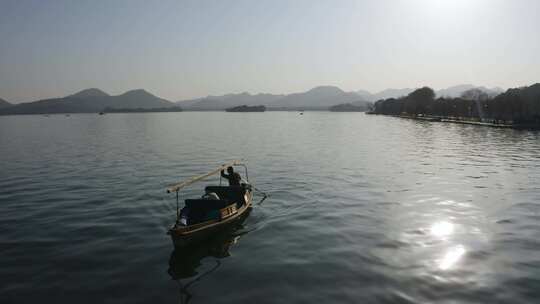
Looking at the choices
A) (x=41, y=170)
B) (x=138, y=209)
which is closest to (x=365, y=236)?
(x=138, y=209)

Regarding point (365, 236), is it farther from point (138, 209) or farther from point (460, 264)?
point (138, 209)

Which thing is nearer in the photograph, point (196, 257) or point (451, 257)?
point (451, 257)

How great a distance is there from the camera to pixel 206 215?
24.0 metres

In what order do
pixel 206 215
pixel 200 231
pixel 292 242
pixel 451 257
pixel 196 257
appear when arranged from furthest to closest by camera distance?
pixel 206 215 → pixel 292 242 → pixel 200 231 → pixel 196 257 → pixel 451 257

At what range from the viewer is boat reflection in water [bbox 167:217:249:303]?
1791cm

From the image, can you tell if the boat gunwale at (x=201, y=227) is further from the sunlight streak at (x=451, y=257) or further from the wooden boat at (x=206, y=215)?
the sunlight streak at (x=451, y=257)

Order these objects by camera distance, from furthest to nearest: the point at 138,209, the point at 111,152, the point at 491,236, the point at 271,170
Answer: the point at 111,152
the point at 271,170
the point at 138,209
the point at 491,236

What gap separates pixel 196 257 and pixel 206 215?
3.62 m

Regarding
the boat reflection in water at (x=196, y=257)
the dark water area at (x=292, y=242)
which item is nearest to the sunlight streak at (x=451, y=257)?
the dark water area at (x=292, y=242)

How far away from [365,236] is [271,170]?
26062 millimetres

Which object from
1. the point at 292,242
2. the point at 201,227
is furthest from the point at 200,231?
the point at 292,242

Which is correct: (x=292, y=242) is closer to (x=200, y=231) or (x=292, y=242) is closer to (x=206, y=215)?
(x=200, y=231)

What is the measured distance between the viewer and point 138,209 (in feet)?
98.4

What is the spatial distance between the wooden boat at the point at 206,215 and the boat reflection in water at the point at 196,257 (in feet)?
1.52
